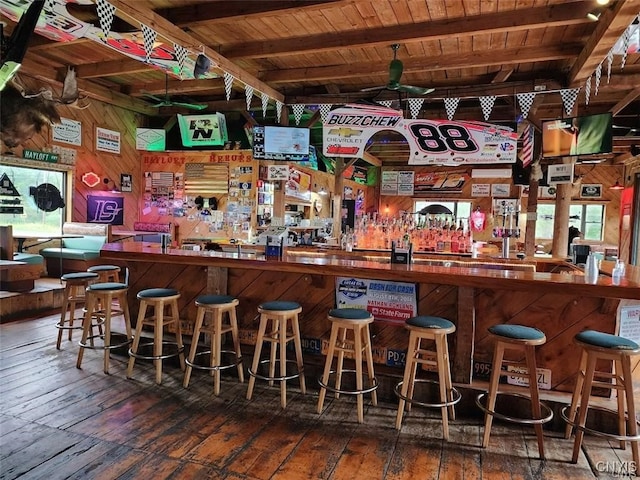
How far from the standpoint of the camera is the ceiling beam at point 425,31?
13.6 feet

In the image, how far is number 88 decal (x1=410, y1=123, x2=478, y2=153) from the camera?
5.56m

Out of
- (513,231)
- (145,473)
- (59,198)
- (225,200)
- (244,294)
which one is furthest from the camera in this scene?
(225,200)

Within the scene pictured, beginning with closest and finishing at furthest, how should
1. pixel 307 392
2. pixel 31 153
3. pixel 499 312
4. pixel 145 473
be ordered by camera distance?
1. pixel 145 473
2. pixel 499 312
3. pixel 307 392
4. pixel 31 153

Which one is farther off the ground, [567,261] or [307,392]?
[567,261]

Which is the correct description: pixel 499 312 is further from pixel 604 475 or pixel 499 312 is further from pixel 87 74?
pixel 87 74

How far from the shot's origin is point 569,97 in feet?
18.6

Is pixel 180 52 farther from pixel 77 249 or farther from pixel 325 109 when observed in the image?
pixel 77 249

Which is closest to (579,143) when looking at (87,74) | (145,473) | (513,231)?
(513,231)

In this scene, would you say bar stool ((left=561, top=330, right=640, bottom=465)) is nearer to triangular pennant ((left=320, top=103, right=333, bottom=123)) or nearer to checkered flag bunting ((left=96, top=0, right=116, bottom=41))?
checkered flag bunting ((left=96, top=0, right=116, bottom=41))

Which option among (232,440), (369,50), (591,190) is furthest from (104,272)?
(591,190)

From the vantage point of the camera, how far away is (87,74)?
6617 millimetres

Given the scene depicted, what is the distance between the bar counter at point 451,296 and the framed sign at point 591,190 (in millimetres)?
10967

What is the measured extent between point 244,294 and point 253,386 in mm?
881

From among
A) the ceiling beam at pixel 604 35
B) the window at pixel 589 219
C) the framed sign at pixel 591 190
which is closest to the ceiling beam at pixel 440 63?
the ceiling beam at pixel 604 35
